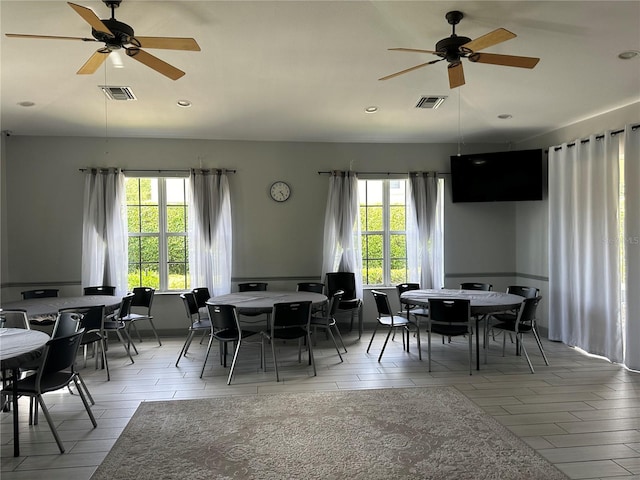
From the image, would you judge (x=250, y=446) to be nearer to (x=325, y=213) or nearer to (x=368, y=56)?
(x=368, y=56)

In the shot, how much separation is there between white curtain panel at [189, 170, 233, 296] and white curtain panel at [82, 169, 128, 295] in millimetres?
1027

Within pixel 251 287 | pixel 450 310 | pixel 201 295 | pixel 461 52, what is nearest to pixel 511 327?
pixel 450 310

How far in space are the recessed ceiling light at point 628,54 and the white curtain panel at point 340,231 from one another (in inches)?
148

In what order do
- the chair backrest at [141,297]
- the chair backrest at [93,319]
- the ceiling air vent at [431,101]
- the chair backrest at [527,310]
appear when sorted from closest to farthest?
1. the chair backrest at [93,319]
2. the chair backrest at [527,310]
3. the ceiling air vent at [431,101]
4. the chair backrest at [141,297]

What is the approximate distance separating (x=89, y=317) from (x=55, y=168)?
3.02 m

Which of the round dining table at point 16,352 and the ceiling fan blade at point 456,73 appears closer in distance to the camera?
the round dining table at point 16,352

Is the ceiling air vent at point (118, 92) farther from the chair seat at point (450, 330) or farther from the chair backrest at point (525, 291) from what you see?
the chair backrest at point (525, 291)

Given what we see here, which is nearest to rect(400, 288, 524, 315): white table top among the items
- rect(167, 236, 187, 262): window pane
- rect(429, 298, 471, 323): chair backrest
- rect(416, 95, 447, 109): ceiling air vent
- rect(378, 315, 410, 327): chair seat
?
rect(429, 298, 471, 323): chair backrest

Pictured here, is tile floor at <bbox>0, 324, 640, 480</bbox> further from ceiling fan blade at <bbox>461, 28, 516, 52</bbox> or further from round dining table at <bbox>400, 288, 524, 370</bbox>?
ceiling fan blade at <bbox>461, 28, 516, 52</bbox>

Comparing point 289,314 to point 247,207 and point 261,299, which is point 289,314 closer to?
point 261,299

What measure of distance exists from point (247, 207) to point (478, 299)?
11.8 ft

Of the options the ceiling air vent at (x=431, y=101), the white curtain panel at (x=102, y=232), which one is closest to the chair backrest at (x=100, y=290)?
the white curtain panel at (x=102, y=232)

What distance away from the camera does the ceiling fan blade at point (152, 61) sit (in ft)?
9.95

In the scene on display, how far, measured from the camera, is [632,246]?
4762mm
